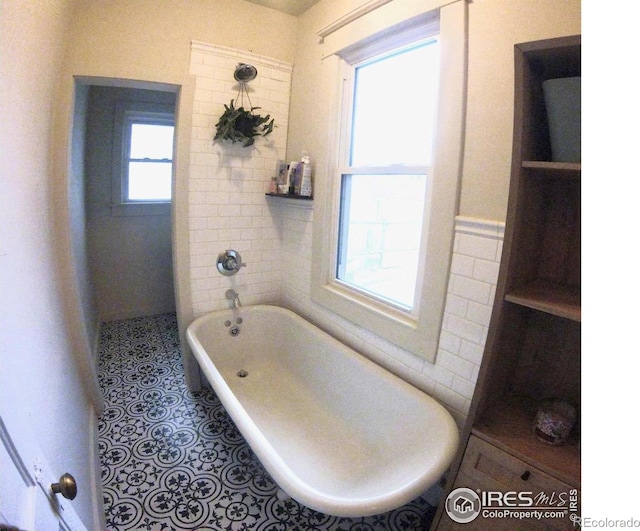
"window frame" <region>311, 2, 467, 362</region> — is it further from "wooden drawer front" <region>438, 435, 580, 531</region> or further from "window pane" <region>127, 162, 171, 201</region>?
"window pane" <region>127, 162, 171, 201</region>

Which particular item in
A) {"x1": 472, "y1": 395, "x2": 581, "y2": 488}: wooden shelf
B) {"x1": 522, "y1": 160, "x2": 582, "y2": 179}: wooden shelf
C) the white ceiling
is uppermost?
the white ceiling

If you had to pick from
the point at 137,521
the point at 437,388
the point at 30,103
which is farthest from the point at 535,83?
the point at 137,521

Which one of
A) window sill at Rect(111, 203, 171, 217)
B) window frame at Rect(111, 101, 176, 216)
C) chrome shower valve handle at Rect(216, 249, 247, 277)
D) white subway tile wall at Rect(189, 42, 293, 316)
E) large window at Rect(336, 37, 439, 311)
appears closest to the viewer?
large window at Rect(336, 37, 439, 311)

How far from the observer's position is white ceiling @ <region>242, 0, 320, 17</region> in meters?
2.08

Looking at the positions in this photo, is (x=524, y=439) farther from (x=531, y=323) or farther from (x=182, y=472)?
(x=182, y=472)

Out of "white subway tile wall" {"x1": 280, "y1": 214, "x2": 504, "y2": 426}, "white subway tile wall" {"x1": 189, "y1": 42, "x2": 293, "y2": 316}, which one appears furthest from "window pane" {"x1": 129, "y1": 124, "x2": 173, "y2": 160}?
"white subway tile wall" {"x1": 280, "y1": 214, "x2": 504, "y2": 426}

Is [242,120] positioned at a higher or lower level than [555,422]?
higher

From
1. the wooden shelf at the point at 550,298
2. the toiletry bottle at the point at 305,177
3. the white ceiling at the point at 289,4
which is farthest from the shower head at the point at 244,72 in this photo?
the wooden shelf at the point at 550,298

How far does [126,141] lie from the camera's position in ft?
10.7

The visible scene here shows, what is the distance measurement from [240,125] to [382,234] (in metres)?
1.19

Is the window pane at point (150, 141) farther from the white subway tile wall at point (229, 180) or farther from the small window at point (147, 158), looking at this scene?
the white subway tile wall at point (229, 180)

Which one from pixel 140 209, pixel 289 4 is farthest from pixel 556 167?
pixel 140 209

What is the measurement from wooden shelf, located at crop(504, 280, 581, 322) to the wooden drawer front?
506 mm
